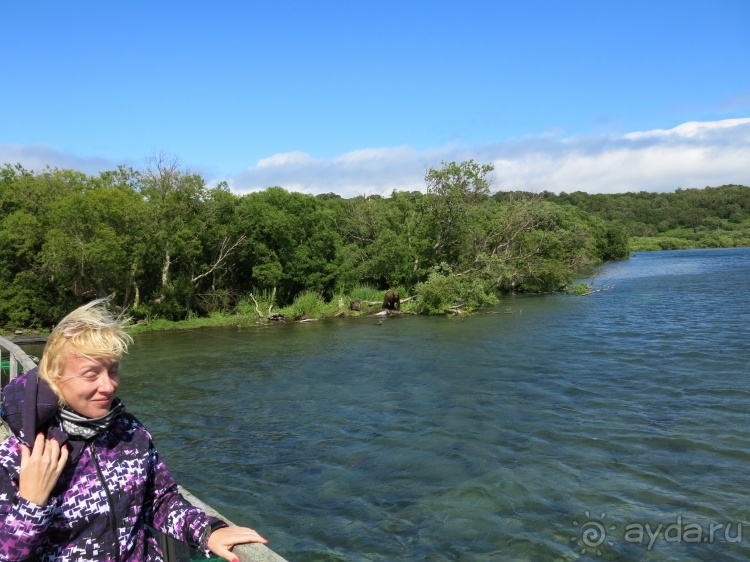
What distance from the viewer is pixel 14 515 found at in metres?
2.09

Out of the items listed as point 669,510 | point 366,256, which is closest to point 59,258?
point 366,256

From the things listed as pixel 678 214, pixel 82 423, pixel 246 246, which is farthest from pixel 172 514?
pixel 678 214

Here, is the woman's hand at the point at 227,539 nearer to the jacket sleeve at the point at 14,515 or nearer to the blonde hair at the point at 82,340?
the jacket sleeve at the point at 14,515

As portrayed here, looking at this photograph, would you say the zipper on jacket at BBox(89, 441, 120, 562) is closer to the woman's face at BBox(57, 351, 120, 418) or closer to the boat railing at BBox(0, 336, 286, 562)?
the woman's face at BBox(57, 351, 120, 418)

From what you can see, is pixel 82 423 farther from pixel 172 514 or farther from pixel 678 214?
pixel 678 214

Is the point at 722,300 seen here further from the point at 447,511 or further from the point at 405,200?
the point at 447,511

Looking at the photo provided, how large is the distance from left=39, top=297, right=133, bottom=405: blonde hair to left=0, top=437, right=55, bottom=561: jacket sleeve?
1.12 feet

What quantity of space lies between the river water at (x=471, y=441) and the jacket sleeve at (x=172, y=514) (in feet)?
14.9

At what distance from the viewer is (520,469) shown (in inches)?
346

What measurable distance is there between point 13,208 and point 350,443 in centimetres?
2580

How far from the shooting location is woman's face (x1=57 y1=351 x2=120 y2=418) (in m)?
2.30

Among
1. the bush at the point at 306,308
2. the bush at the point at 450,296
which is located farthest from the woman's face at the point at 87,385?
the bush at the point at 306,308

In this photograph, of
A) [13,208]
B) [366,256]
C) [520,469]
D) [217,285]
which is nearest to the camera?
[520,469]

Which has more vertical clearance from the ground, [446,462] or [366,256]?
[366,256]
